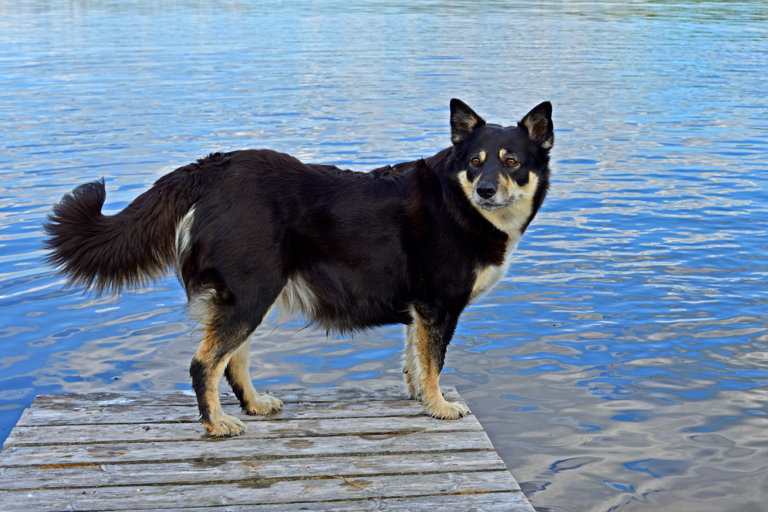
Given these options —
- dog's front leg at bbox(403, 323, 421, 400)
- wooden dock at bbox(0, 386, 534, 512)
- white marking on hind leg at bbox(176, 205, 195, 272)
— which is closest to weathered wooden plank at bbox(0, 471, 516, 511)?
wooden dock at bbox(0, 386, 534, 512)

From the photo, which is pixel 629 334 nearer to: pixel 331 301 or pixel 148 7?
pixel 331 301

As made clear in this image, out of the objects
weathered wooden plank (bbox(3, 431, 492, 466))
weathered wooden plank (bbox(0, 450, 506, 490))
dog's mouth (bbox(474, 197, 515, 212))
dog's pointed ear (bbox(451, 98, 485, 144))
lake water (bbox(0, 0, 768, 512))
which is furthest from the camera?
lake water (bbox(0, 0, 768, 512))

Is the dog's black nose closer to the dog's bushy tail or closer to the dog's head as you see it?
the dog's head

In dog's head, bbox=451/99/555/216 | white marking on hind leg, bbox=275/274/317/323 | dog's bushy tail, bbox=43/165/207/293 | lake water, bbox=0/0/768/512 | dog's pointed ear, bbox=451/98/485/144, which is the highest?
dog's pointed ear, bbox=451/98/485/144

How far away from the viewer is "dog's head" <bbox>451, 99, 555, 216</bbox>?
4.75 metres

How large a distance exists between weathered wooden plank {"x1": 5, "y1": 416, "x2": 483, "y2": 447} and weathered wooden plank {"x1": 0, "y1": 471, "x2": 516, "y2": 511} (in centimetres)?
55

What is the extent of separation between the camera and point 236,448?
14.3ft

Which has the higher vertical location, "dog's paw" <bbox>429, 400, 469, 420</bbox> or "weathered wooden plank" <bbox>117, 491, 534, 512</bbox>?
"weathered wooden plank" <bbox>117, 491, 534, 512</bbox>

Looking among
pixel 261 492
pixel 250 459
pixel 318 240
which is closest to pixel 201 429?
pixel 250 459

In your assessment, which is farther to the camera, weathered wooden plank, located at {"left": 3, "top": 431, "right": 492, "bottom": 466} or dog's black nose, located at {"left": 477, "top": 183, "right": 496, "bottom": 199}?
dog's black nose, located at {"left": 477, "top": 183, "right": 496, "bottom": 199}

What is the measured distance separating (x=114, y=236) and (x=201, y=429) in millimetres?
1145

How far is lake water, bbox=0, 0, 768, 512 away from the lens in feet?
18.0

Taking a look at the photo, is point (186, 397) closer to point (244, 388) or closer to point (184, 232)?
point (244, 388)

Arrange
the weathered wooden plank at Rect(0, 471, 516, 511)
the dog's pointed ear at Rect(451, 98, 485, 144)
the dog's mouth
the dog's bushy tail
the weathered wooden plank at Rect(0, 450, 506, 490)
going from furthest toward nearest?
1. the dog's pointed ear at Rect(451, 98, 485, 144)
2. the dog's mouth
3. the dog's bushy tail
4. the weathered wooden plank at Rect(0, 450, 506, 490)
5. the weathered wooden plank at Rect(0, 471, 516, 511)
